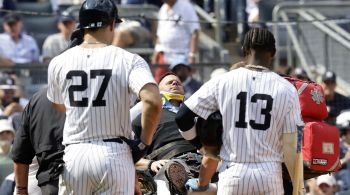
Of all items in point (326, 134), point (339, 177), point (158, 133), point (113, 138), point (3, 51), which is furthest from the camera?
point (3, 51)

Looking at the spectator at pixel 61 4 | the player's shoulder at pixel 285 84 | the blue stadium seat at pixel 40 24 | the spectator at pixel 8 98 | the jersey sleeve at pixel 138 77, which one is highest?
the jersey sleeve at pixel 138 77

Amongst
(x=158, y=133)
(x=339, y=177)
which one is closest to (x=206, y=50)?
(x=339, y=177)

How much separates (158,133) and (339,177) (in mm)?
5067

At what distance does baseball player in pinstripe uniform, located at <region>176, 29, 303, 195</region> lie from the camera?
8.20 meters

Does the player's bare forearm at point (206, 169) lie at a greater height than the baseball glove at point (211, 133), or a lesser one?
lesser

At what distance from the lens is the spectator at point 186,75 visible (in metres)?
15.6

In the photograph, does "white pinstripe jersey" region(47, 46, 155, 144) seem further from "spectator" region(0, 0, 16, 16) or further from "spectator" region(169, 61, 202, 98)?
"spectator" region(0, 0, 16, 16)

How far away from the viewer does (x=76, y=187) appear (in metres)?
8.09

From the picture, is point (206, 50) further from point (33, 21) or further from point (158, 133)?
point (158, 133)

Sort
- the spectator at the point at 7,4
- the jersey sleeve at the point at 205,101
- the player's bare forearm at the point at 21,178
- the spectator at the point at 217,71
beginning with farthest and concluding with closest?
the spectator at the point at 7,4, the spectator at the point at 217,71, the player's bare forearm at the point at 21,178, the jersey sleeve at the point at 205,101

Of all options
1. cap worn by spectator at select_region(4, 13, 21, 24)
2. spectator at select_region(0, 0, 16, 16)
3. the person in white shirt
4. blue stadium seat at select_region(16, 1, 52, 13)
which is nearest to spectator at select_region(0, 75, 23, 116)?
cap worn by spectator at select_region(4, 13, 21, 24)

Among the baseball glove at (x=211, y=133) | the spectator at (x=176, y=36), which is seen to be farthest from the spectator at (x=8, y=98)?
the baseball glove at (x=211, y=133)

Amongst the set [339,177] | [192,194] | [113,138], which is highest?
[113,138]

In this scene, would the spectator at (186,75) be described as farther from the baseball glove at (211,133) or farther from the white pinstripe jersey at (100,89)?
the white pinstripe jersey at (100,89)
